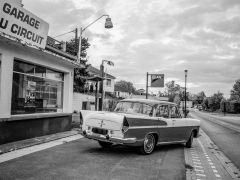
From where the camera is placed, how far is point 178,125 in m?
9.76

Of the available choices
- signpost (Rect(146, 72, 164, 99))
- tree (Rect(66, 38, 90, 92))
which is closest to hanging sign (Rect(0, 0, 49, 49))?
tree (Rect(66, 38, 90, 92))

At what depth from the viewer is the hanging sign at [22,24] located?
8.43 meters

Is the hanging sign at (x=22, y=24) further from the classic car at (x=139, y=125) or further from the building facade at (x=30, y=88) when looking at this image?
the classic car at (x=139, y=125)

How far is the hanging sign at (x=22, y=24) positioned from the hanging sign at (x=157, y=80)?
22.9 m

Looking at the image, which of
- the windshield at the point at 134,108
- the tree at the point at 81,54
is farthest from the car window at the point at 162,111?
the tree at the point at 81,54

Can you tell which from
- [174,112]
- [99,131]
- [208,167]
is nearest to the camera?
[208,167]

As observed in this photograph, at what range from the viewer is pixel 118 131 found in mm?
7590

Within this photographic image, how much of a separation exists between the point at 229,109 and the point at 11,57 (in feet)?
213

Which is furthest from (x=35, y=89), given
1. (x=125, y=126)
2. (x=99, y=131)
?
(x=125, y=126)

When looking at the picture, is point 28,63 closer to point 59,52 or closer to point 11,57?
point 11,57

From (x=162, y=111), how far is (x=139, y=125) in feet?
5.32

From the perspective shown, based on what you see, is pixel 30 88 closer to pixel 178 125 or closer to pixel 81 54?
pixel 178 125

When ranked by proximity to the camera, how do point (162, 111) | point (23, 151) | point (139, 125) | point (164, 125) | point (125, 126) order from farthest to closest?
point (162, 111) < point (164, 125) < point (23, 151) < point (139, 125) < point (125, 126)

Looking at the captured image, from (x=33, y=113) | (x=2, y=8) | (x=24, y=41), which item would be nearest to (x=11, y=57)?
(x=24, y=41)
